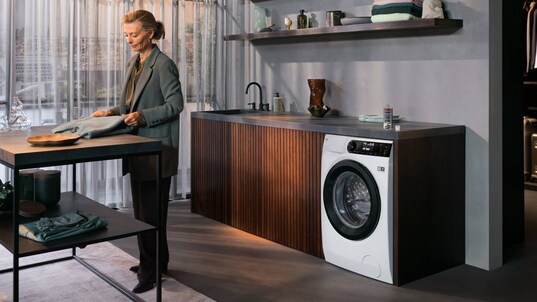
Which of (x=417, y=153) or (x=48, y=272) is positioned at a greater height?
(x=417, y=153)

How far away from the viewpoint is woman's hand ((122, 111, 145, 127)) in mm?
3447

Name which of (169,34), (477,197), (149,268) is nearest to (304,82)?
(169,34)

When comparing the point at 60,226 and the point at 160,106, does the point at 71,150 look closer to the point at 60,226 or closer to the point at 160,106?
the point at 60,226

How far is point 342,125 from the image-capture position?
4188mm

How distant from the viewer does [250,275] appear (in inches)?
156

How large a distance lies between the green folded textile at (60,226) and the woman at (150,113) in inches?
19.4

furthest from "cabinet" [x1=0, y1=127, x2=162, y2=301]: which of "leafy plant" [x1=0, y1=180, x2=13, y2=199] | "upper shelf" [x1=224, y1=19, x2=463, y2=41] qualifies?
"upper shelf" [x1=224, y1=19, x2=463, y2=41]

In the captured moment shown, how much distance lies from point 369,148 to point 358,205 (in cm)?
44

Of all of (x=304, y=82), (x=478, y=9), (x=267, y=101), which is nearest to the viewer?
(x=478, y=9)

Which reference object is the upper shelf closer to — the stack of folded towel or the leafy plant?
the stack of folded towel

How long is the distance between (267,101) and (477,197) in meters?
2.44

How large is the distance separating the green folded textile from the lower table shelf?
23mm

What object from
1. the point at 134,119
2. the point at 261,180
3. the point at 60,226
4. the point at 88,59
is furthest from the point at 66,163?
the point at 88,59

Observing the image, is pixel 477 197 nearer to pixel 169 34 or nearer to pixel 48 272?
pixel 48 272
